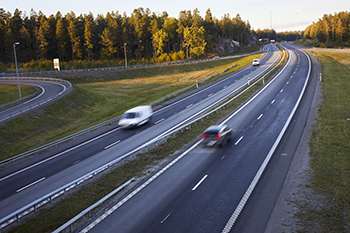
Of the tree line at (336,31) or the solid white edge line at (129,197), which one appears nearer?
the solid white edge line at (129,197)

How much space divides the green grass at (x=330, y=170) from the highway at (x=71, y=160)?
1461 centimetres

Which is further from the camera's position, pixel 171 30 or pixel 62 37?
pixel 171 30

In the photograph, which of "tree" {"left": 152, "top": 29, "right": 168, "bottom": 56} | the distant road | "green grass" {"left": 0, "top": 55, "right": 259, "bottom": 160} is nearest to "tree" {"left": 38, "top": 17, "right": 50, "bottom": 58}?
the distant road

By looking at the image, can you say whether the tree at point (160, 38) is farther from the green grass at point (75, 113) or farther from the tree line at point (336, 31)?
the tree line at point (336, 31)

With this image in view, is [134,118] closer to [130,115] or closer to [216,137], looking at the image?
[130,115]

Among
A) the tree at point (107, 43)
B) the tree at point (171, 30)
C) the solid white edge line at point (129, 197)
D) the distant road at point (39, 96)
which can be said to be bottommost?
the solid white edge line at point (129, 197)

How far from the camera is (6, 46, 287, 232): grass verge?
1317 cm

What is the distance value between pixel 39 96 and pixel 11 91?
10467 mm

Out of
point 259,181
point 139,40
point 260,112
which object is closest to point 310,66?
point 260,112

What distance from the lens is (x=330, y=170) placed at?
17.4m

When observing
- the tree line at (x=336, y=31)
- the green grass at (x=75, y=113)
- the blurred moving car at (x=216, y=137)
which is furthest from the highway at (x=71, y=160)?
the tree line at (x=336, y=31)

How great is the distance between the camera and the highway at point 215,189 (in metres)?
12.8

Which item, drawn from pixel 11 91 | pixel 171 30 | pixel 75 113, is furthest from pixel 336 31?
pixel 11 91

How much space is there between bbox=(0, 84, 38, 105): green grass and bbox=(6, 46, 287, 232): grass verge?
3940 centimetres
